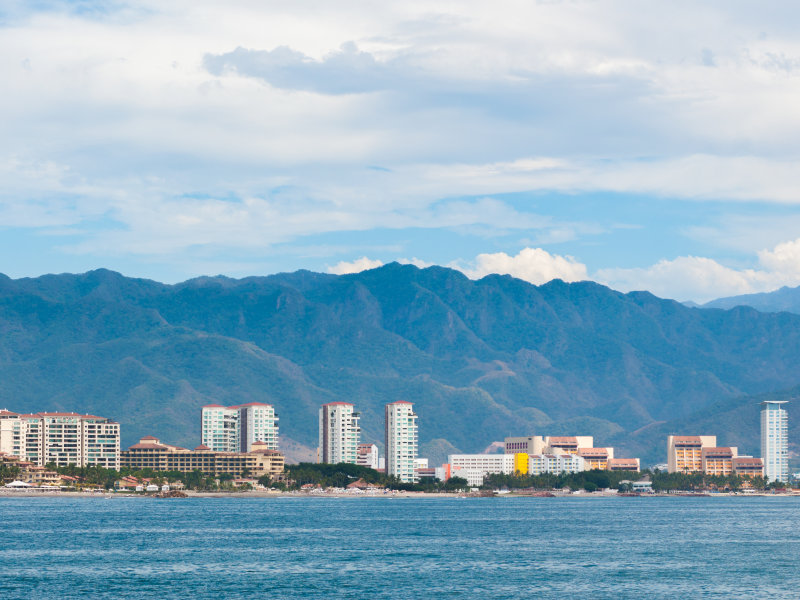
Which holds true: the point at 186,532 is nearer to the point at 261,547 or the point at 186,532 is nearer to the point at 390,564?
the point at 261,547

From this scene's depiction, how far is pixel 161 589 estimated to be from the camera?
106250mm

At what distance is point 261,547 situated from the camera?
146m

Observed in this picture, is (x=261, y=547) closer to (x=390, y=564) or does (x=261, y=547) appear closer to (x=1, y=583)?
(x=390, y=564)

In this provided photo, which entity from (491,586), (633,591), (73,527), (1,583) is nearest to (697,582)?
(633,591)

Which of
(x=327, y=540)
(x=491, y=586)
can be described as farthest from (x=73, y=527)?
(x=491, y=586)

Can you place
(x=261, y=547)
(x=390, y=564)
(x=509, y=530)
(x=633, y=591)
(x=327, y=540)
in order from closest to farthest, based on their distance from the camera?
1. (x=633, y=591)
2. (x=390, y=564)
3. (x=261, y=547)
4. (x=327, y=540)
5. (x=509, y=530)

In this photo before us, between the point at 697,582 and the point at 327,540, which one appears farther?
the point at 327,540

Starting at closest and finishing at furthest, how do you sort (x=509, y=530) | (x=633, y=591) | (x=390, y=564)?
(x=633, y=591) → (x=390, y=564) → (x=509, y=530)

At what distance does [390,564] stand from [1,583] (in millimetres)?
37865

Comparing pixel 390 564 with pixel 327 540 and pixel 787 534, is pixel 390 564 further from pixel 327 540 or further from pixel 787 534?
pixel 787 534

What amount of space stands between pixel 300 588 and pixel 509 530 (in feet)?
260

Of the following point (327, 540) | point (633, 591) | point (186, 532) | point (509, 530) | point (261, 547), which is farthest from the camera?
point (509, 530)

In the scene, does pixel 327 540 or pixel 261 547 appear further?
pixel 327 540

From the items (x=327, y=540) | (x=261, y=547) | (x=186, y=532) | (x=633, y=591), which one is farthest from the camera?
(x=186, y=532)
